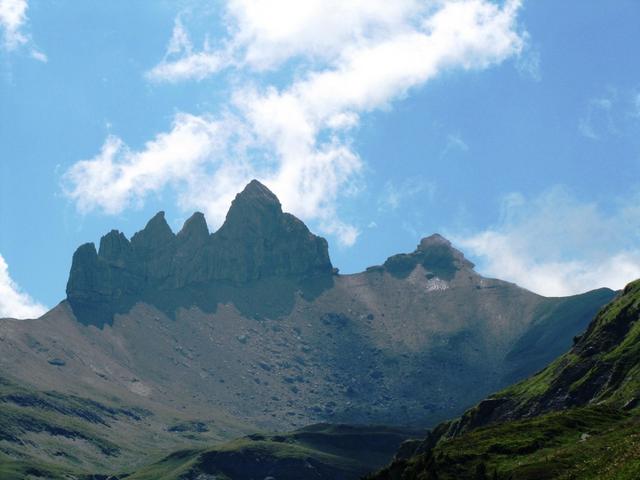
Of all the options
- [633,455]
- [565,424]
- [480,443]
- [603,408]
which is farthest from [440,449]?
[633,455]

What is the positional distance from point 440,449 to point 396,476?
35.8ft

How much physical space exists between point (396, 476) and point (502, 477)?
33.1 meters

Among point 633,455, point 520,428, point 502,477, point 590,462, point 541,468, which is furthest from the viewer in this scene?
point 520,428

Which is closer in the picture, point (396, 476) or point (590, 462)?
point (590, 462)

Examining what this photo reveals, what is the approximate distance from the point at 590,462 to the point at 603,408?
269 ft

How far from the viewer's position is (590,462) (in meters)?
121

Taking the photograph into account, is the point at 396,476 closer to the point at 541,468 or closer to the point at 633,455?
the point at 541,468

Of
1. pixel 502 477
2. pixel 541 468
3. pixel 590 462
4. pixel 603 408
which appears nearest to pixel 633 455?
pixel 590 462

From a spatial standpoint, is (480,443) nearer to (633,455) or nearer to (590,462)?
(590,462)

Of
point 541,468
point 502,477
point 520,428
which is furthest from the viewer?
point 520,428

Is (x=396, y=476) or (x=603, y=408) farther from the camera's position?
(x=603, y=408)

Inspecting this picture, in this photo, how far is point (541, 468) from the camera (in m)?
138

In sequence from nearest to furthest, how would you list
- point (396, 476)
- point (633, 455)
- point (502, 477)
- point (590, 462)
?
point (633, 455) → point (590, 462) → point (502, 477) → point (396, 476)

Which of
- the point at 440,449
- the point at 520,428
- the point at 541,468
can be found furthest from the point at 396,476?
the point at 541,468
